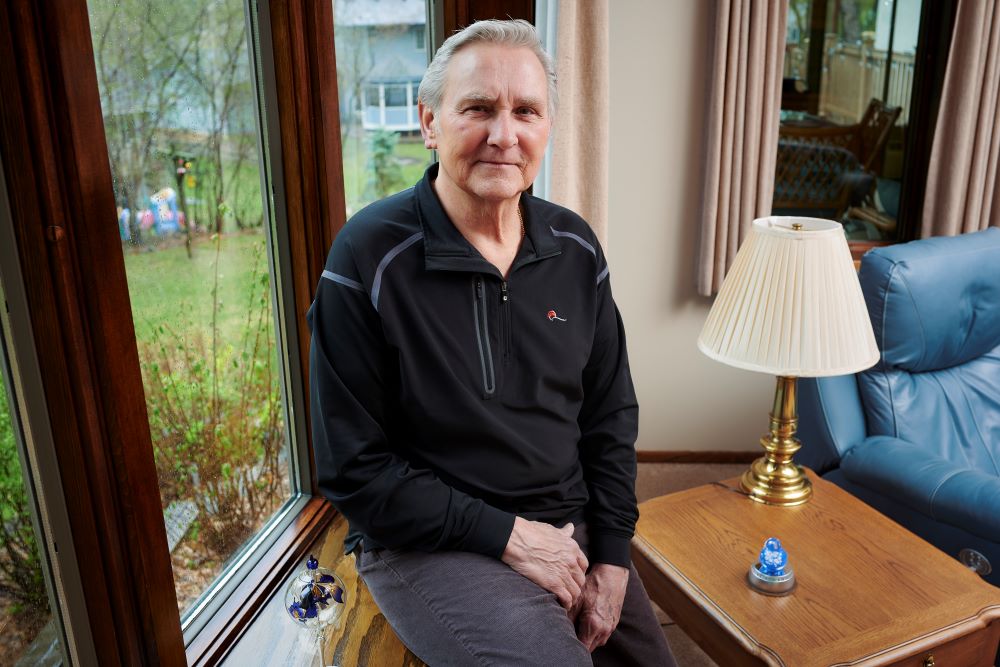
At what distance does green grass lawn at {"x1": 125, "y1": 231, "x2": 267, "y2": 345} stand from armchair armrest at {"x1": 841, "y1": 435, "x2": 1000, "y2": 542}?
1.54 metres

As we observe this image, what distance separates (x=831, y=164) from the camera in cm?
313

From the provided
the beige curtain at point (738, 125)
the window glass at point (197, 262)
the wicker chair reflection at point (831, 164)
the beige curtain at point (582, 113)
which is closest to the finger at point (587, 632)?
the window glass at point (197, 262)

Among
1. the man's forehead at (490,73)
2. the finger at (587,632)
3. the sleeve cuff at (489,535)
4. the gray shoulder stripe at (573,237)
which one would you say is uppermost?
the man's forehead at (490,73)

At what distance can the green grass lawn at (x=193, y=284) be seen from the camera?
48.8 inches

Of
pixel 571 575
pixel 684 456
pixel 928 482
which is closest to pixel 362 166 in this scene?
pixel 571 575

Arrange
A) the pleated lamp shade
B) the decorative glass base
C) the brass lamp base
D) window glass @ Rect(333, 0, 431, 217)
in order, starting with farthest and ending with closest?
1. window glass @ Rect(333, 0, 431, 217)
2. the brass lamp base
3. the pleated lamp shade
4. the decorative glass base

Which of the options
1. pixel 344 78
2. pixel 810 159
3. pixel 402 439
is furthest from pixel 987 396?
pixel 344 78

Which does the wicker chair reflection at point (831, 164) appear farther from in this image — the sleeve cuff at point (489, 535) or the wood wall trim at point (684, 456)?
the sleeve cuff at point (489, 535)

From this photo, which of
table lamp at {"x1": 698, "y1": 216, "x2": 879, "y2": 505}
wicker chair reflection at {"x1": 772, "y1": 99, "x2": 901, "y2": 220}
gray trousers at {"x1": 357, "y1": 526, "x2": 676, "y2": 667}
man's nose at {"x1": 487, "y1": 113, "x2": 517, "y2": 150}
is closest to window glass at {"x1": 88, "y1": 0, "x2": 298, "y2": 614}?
gray trousers at {"x1": 357, "y1": 526, "x2": 676, "y2": 667}

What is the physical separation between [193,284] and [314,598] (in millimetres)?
582

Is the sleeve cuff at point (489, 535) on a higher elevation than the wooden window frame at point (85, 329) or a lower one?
lower

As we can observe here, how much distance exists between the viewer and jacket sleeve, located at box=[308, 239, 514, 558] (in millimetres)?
1225

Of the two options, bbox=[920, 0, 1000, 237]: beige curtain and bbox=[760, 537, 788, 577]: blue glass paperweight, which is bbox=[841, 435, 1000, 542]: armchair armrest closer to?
bbox=[760, 537, 788, 577]: blue glass paperweight

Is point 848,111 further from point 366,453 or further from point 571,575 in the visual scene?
point 366,453
